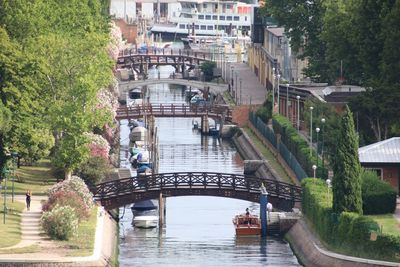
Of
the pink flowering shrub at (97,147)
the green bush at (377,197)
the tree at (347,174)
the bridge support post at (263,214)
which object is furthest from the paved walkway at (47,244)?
the green bush at (377,197)

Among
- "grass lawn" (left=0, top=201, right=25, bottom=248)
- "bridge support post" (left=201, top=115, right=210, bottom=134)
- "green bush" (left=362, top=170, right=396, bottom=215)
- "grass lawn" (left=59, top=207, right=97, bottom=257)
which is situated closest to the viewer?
"grass lawn" (left=59, top=207, right=97, bottom=257)

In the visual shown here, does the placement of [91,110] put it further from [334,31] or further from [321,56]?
[321,56]

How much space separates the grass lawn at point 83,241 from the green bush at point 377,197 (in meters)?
15.2

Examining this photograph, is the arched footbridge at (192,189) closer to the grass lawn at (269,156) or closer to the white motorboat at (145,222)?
the white motorboat at (145,222)

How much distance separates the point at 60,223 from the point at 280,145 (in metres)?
48.1

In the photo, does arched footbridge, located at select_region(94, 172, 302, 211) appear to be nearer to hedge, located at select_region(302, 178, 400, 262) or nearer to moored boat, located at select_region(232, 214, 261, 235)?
moored boat, located at select_region(232, 214, 261, 235)

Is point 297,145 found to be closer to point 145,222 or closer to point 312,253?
point 145,222

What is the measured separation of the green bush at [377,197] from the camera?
121 metres

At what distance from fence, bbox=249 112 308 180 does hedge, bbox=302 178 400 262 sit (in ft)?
52.7

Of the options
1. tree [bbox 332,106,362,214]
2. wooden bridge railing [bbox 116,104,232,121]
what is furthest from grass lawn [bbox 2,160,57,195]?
wooden bridge railing [bbox 116,104,232,121]

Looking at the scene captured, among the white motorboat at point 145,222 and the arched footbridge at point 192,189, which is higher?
the arched footbridge at point 192,189

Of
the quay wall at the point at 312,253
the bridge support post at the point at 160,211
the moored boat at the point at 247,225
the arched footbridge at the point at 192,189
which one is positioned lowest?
the quay wall at the point at 312,253

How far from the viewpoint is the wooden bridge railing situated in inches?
7579

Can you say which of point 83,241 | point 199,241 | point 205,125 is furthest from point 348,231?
point 205,125
